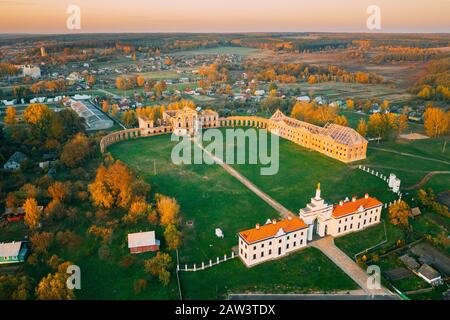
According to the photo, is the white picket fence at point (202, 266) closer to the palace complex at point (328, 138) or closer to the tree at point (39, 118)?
the palace complex at point (328, 138)

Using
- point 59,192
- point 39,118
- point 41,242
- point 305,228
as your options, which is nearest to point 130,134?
point 39,118

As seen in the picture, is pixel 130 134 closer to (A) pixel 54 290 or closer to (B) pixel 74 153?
(B) pixel 74 153

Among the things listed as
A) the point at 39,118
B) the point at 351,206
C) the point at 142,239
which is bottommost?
the point at 142,239

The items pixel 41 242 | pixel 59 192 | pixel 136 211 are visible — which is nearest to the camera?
pixel 41 242

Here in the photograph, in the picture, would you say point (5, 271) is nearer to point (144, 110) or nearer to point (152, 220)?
point (152, 220)

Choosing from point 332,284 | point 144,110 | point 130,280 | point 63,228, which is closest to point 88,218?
point 63,228

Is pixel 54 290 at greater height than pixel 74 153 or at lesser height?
lesser

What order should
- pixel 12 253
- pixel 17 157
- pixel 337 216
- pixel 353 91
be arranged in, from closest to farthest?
pixel 12 253 < pixel 337 216 < pixel 17 157 < pixel 353 91
